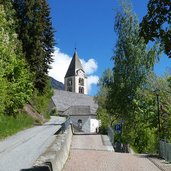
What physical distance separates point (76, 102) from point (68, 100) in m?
4.30

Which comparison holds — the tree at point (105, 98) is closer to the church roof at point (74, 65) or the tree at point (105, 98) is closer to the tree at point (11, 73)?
the tree at point (11, 73)

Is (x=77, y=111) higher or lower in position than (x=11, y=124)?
higher

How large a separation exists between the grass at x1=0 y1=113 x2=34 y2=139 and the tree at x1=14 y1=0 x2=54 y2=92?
8.03 m

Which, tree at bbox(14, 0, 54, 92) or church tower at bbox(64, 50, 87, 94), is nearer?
tree at bbox(14, 0, 54, 92)

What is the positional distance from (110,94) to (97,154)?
1677cm

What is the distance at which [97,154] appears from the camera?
80.3ft

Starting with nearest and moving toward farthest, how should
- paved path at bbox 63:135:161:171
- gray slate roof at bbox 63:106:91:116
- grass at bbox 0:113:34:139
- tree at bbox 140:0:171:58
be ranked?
tree at bbox 140:0:171:58, paved path at bbox 63:135:161:171, grass at bbox 0:113:34:139, gray slate roof at bbox 63:106:91:116

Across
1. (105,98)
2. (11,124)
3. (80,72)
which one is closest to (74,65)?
(80,72)

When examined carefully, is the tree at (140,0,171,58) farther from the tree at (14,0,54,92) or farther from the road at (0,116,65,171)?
the tree at (14,0,54,92)

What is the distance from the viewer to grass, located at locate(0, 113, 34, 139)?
29.6 m

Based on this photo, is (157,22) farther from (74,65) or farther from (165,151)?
(74,65)

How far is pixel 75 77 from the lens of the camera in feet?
477

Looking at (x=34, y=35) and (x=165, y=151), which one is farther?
(x=34, y=35)

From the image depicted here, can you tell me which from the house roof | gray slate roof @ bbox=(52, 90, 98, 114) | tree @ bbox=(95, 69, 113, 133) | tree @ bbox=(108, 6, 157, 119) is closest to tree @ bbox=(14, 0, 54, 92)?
tree @ bbox=(95, 69, 113, 133)
